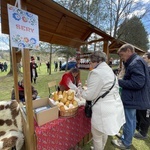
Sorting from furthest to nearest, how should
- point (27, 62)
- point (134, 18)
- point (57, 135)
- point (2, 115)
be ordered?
point (134, 18) → point (2, 115) → point (57, 135) → point (27, 62)

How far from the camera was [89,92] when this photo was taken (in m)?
1.57

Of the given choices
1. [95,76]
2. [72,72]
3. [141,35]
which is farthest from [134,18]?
[95,76]

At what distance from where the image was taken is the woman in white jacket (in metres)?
1.54

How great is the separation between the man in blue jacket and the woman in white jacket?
0.39 meters

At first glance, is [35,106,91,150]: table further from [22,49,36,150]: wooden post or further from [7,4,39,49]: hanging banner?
[7,4,39,49]: hanging banner

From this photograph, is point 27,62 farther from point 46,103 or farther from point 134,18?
point 134,18

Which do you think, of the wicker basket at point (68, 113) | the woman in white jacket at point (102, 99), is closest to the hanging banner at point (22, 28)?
the woman in white jacket at point (102, 99)

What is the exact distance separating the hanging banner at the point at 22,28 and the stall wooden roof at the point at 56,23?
0.17 metres

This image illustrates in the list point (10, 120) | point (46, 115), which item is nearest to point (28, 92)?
point (46, 115)

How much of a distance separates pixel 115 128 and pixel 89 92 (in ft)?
1.93

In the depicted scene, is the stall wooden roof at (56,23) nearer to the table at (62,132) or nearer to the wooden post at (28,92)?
the wooden post at (28,92)

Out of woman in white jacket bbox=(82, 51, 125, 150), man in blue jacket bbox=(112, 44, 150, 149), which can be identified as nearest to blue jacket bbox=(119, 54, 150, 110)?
man in blue jacket bbox=(112, 44, 150, 149)

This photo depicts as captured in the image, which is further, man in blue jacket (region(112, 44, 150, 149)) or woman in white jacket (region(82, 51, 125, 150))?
man in blue jacket (region(112, 44, 150, 149))

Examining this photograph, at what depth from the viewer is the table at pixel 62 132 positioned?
1.58 meters
